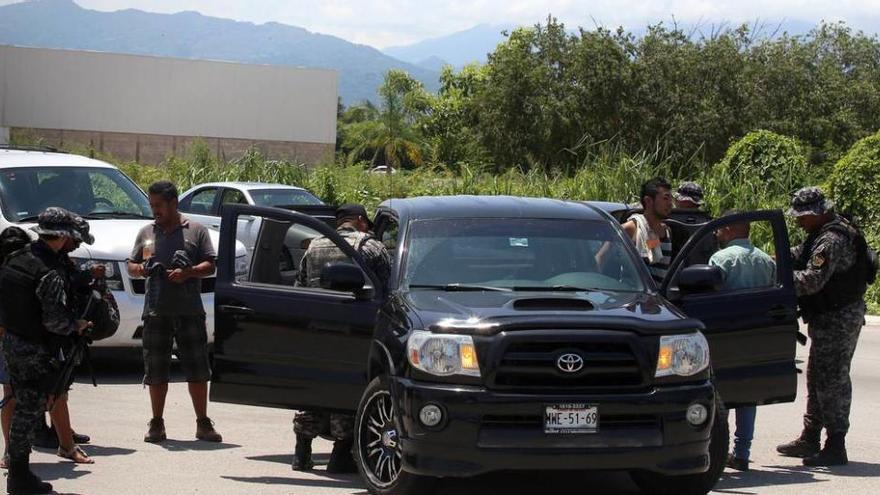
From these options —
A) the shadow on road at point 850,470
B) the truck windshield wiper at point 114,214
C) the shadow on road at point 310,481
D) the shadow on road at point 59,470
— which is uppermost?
the truck windshield wiper at point 114,214

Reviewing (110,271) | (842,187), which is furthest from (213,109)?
(110,271)

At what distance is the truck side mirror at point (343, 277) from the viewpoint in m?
7.89

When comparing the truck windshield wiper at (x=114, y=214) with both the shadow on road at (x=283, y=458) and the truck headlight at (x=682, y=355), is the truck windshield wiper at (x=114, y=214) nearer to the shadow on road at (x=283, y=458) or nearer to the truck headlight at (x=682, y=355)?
the shadow on road at (x=283, y=458)

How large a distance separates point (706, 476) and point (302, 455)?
2.63 m

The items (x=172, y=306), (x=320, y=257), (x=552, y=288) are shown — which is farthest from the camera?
(x=172, y=306)

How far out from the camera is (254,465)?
29.7 feet

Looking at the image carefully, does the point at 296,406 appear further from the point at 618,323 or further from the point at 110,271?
the point at 110,271

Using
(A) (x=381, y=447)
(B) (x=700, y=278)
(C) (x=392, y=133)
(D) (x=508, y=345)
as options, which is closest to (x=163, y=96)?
(C) (x=392, y=133)

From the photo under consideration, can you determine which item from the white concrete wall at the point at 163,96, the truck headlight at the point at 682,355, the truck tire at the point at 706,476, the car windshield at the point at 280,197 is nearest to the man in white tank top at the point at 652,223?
the truck tire at the point at 706,476

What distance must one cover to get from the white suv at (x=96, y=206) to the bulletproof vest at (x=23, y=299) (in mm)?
4496

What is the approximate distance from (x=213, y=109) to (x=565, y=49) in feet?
91.8

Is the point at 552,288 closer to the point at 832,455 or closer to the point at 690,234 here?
the point at 832,455

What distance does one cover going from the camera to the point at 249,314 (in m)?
8.42

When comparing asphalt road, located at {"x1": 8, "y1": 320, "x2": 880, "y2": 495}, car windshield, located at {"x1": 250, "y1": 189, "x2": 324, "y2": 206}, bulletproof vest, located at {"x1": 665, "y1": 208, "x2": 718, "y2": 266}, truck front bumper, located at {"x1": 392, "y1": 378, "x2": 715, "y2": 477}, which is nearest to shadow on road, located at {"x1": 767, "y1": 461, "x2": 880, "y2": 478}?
asphalt road, located at {"x1": 8, "y1": 320, "x2": 880, "y2": 495}
